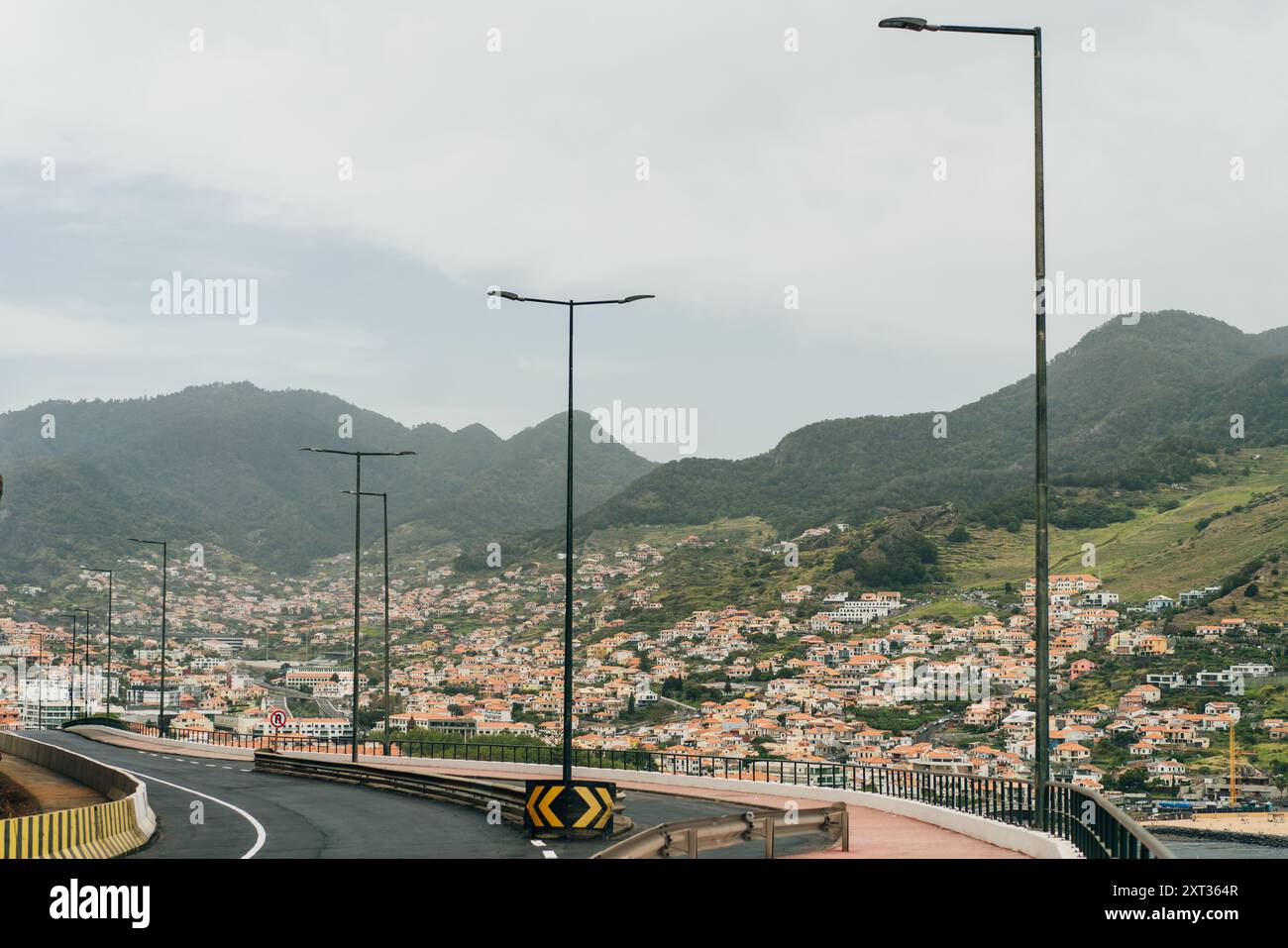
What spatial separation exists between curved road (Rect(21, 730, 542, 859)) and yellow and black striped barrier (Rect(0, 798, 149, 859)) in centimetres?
54

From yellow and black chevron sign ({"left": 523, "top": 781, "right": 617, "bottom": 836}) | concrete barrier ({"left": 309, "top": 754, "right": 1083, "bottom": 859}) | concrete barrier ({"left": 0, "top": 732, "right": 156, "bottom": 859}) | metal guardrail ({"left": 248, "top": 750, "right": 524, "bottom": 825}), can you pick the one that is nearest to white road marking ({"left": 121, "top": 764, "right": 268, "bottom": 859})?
concrete barrier ({"left": 0, "top": 732, "right": 156, "bottom": 859})

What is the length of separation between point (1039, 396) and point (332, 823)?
61.8 ft

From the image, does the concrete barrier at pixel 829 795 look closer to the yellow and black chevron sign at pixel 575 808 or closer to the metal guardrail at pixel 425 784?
the metal guardrail at pixel 425 784

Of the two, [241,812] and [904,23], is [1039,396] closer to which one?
[904,23]

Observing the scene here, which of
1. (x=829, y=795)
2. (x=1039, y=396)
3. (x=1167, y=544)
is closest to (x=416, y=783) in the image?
(x=829, y=795)

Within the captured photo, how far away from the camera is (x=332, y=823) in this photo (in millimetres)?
33625

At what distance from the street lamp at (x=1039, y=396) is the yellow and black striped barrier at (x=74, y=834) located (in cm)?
1434

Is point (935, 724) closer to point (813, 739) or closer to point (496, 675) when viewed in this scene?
point (813, 739)

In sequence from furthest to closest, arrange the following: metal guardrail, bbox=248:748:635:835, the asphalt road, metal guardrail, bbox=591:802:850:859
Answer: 1. metal guardrail, bbox=248:748:635:835
2. the asphalt road
3. metal guardrail, bbox=591:802:850:859

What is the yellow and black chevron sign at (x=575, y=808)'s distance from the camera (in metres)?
29.9

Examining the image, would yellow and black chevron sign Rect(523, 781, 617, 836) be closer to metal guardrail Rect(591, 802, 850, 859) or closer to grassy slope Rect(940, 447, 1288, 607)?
metal guardrail Rect(591, 802, 850, 859)

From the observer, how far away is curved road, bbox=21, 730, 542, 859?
26.7 m

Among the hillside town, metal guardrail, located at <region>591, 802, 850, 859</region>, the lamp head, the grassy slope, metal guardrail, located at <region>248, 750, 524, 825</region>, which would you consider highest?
the lamp head
